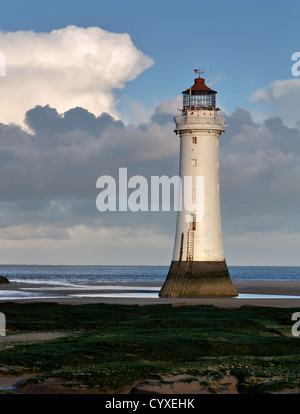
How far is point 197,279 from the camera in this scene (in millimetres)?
51469

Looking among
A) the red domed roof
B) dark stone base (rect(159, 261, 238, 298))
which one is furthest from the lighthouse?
the red domed roof

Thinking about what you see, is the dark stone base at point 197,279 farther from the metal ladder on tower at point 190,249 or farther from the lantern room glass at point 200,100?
the lantern room glass at point 200,100

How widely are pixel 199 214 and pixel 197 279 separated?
4.20m

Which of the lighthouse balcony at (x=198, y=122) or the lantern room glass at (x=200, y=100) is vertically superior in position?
the lantern room glass at (x=200, y=100)

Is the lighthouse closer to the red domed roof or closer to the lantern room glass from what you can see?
the lantern room glass

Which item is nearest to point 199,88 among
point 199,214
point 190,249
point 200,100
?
point 200,100

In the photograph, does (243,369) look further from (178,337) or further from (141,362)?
(178,337)

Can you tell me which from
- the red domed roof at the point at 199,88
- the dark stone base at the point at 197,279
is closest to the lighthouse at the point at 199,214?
the dark stone base at the point at 197,279

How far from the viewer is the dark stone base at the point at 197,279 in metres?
51.2

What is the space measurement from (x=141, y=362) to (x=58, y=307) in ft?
69.7

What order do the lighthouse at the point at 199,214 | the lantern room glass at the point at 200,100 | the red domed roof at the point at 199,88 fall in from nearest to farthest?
the lighthouse at the point at 199,214
the lantern room glass at the point at 200,100
the red domed roof at the point at 199,88

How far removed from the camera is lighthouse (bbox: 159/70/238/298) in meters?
51.0
